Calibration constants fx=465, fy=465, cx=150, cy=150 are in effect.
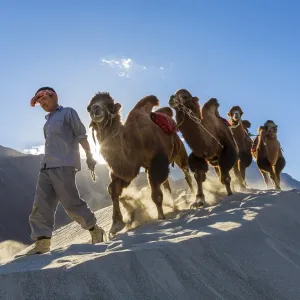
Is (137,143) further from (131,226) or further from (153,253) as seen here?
(153,253)

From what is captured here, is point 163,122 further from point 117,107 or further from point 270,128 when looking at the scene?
point 270,128

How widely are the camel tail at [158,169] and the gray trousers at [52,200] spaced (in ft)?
7.10

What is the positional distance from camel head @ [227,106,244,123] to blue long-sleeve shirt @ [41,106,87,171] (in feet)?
20.8

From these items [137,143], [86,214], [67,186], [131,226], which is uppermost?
[137,143]

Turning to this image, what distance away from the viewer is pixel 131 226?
691 cm

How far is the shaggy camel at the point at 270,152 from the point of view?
10906 mm

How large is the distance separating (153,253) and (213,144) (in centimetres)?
511

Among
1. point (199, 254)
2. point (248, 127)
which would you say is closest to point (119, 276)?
point (199, 254)

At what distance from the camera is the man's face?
509 cm

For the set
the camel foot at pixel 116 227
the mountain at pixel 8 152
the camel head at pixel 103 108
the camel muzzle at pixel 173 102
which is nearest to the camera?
the camel head at pixel 103 108

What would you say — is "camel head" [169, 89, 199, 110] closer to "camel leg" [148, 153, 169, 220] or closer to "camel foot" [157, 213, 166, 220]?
"camel leg" [148, 153, 169, 220]

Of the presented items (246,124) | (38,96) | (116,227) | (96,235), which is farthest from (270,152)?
(38,96)

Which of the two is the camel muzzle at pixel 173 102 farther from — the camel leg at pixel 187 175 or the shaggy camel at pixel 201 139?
the camel leg at pixel 187 175

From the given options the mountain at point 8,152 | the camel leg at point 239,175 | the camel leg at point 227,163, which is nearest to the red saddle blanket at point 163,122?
the camel leg at point 227,163
